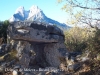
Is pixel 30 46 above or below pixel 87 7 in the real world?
below

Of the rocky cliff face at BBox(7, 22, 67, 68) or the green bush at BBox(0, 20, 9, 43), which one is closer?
the rocky cliff face at BBox(7, 22, 67, 68)

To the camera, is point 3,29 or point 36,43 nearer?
point 36,43

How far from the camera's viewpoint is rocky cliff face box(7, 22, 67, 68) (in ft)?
48.4

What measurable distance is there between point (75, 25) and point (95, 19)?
1.22 meters

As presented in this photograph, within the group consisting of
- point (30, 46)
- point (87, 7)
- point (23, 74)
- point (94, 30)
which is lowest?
point (23, 74)

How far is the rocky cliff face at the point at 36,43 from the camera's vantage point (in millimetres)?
14758

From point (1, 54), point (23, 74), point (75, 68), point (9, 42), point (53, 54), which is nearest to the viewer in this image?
point (23, 74)

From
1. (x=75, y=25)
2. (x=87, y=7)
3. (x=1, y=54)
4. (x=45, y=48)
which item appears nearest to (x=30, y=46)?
(x=45, y=48)

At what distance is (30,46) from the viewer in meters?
15.8

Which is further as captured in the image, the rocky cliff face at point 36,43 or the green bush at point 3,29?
the green bush at point 3,29

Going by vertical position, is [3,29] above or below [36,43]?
above

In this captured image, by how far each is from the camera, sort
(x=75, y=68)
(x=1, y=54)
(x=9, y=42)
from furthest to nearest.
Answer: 1. (x=9, y=42)
2. (x=1, y=54)
3. (x=75, y=68)

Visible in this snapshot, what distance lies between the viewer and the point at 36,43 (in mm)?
16172

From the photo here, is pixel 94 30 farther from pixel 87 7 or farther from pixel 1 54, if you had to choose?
pixel 1 54
